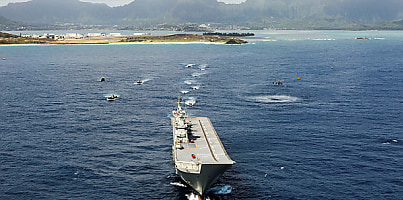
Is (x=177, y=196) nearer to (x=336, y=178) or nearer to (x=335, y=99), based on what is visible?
(x=336, y=178)

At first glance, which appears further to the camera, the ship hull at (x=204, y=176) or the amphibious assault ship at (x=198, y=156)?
the amphibious assault ship at (x=198, y=156)

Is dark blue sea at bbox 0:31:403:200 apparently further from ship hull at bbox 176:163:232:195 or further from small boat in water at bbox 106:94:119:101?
small boat in water at bbox 106:94:119:101

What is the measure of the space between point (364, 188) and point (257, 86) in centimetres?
10226

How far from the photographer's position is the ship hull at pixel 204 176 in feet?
241

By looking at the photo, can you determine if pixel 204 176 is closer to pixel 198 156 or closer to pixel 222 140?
pixel 198 156

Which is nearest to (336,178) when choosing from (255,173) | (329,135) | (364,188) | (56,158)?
(364,188)

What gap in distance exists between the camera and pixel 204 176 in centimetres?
7394

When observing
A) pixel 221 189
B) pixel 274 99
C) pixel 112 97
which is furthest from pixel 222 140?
pixel 112 97

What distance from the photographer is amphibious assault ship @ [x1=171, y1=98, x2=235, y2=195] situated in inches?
2921

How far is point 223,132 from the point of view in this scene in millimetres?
110438

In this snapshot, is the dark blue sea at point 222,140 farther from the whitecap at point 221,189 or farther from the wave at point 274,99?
the whitecap at point 221,189

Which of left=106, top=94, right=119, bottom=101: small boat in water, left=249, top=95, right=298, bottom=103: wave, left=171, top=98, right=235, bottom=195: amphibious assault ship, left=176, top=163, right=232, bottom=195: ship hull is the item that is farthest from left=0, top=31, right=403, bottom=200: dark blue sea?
left=171, top=98, right=235, bottom=195: amphibious assault ship

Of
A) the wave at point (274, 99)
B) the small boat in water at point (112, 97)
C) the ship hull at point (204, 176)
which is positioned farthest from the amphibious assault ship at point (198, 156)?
the small boat in water at point (112, 97)

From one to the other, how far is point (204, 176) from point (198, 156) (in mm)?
7096
